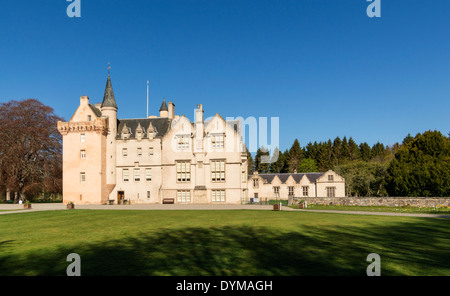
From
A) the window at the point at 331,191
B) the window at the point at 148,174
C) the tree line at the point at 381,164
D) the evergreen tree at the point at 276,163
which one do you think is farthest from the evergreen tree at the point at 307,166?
the window at the point at 148,174

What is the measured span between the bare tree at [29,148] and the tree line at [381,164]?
54590 millimetres

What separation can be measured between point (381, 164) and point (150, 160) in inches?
1962

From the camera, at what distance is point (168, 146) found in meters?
52.4

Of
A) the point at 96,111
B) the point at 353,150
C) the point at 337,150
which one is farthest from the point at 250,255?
the point at 337,150

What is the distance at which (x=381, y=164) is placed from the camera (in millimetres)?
72312

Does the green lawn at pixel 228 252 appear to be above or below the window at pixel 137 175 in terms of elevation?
below

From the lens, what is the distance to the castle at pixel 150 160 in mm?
50375

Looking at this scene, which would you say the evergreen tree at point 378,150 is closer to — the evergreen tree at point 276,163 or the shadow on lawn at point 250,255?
the evergreen tree at point 276,163

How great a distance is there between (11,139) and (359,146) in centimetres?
11299

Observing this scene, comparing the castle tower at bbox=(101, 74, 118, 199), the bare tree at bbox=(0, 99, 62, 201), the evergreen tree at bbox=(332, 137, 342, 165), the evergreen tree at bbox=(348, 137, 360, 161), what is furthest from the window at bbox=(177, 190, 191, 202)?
the evergreen tree at bbox=(348, 137, 360, 161)

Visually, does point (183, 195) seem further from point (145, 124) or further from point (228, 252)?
point (228, 252)

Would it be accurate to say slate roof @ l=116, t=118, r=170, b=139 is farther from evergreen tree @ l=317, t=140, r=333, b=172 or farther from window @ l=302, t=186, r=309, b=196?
evergreen tree @ l=317, t=140, r=333, b=172

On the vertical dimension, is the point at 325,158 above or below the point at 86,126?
below

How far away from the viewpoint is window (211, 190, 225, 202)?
5049cm
